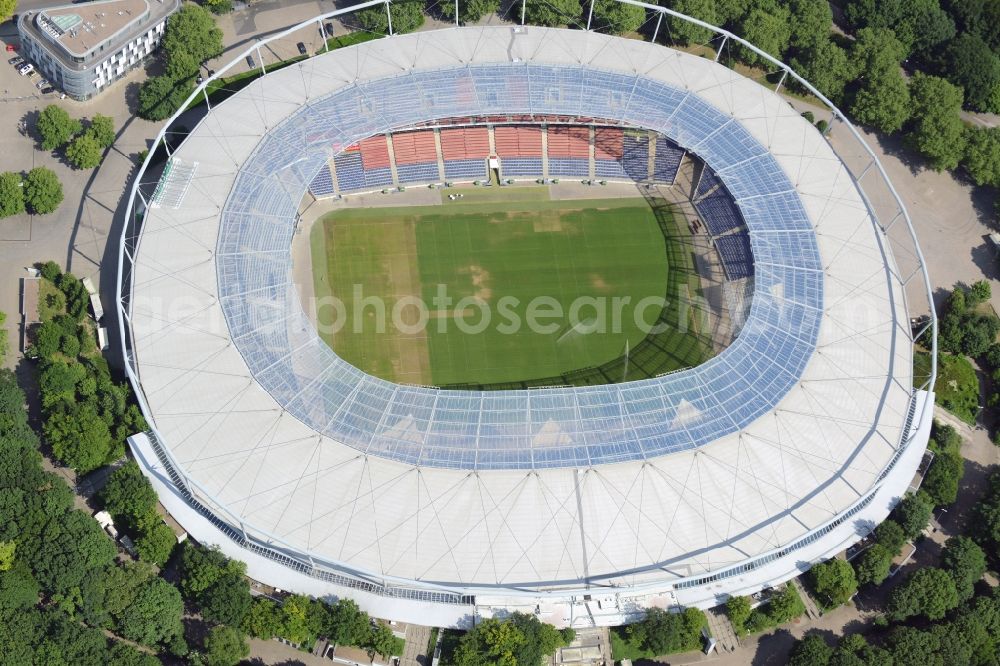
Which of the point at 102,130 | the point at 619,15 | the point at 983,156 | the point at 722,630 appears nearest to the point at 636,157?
the point at 619,15

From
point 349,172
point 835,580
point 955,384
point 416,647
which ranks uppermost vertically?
point 349,172

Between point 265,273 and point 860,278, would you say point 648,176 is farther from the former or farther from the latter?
point 265,273

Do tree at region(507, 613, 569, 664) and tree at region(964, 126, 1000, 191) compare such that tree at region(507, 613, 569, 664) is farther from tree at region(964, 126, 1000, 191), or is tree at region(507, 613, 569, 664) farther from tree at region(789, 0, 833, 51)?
tree at region(789, 0, 833, 51)

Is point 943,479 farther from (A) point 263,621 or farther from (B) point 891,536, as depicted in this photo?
(A) point 263,621

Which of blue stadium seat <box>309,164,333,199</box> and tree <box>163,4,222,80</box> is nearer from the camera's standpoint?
blue stadium seat <box>309,164,333,199</box>

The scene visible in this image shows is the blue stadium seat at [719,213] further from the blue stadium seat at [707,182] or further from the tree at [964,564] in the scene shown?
the tree at [964,564]

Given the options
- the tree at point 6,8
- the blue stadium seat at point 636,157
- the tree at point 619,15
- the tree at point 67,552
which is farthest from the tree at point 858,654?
the tree at point 6,8

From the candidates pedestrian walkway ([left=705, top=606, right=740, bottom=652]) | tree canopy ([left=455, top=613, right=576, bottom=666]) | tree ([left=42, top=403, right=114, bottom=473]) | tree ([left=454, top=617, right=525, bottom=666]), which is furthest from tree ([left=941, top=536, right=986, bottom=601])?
tree ([left=42, top=403, right=114, bottom=473])
